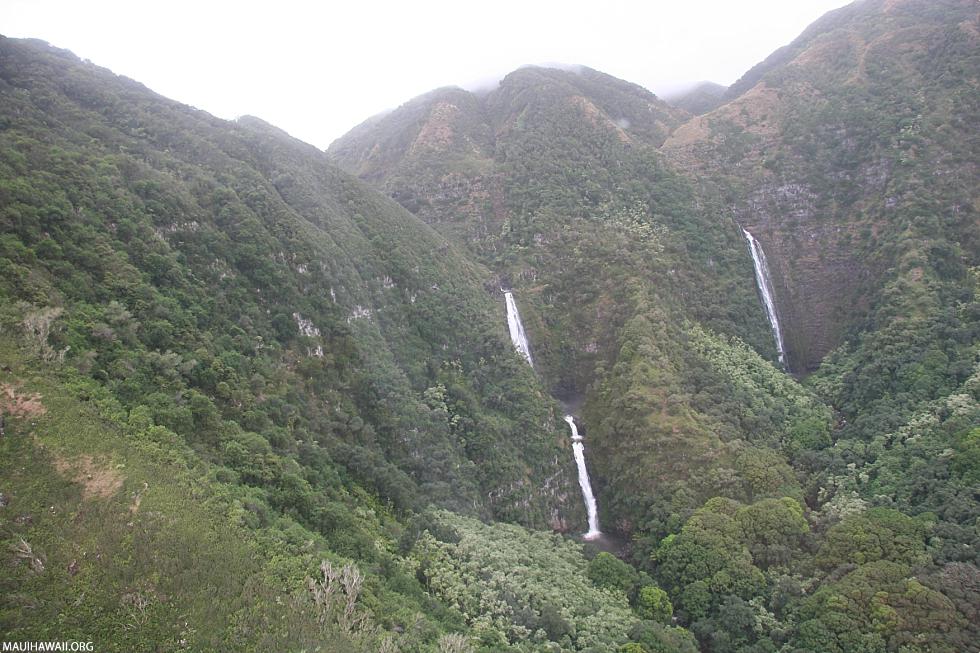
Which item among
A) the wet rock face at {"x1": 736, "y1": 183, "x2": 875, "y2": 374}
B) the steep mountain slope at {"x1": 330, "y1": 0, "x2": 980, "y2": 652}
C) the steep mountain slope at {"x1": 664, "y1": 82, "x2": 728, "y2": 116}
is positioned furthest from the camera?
the steep mountain slope at {"x1": 664, "y1": 82, "x2": 728, "y2": 116}

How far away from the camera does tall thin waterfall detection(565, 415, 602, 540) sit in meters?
50.5

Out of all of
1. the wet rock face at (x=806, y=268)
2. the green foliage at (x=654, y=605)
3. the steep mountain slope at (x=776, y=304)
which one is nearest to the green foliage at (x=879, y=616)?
the steep mountain slope at (x=776, y=304)

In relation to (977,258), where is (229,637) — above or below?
below

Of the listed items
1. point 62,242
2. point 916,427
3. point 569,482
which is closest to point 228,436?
point 62,242

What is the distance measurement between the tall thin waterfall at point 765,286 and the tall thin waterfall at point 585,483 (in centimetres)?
2912

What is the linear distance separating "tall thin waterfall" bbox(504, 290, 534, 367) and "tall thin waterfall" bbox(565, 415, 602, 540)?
1020 cm

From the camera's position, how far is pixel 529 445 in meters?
52.4

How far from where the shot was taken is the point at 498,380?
2244 inches

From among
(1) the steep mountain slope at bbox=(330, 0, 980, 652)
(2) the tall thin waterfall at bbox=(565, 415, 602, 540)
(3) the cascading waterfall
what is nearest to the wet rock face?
(1) the steep mountain slope at bbox=(330, 0, 980, 652)

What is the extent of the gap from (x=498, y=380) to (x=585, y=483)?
12713mm

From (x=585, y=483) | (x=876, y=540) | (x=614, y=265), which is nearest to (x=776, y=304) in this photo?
(x=614, y=265)

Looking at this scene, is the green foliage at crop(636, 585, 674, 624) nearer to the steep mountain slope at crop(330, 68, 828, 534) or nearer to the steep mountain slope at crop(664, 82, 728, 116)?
the steep mountain slope at crop(330, 68, 828, 534)

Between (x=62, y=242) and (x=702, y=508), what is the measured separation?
46059mm

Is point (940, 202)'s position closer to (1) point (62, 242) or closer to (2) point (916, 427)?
(2) point (916, 427)
